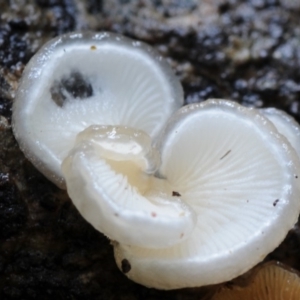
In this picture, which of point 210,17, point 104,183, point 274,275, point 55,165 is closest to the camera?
point 104,183

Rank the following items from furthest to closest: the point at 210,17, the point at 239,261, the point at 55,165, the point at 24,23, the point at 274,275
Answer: the point at 210,17 < the point at 24,23 < the point at 274,275 < the point at 55,165 < the point at 239,261

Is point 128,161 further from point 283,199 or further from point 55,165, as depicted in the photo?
point 283,199

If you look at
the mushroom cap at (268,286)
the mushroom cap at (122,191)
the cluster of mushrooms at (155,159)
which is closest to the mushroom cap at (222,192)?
the cluster of mushrooms at (155,159)

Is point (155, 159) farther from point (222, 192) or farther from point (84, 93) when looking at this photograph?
point (84, 93)

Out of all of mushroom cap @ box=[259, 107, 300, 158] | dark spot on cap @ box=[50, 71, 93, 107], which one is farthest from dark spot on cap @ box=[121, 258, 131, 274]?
mushroom cap @ box=[259, 107, 300, 158]

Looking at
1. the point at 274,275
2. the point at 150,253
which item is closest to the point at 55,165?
the point at 150,253

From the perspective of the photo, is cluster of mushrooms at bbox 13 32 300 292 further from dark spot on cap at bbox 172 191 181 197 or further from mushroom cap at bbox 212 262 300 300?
mushroom cap at bbox 212 262 300 300

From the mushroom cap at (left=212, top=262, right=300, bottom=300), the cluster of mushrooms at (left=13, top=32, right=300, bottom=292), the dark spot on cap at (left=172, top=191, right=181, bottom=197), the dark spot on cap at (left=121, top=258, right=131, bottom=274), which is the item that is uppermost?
the cluster of mushrooms at (left=13, top=32, right=300, bottom=292)
